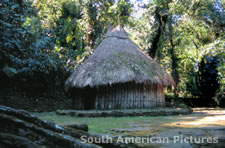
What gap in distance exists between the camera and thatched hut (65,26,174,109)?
7305mm

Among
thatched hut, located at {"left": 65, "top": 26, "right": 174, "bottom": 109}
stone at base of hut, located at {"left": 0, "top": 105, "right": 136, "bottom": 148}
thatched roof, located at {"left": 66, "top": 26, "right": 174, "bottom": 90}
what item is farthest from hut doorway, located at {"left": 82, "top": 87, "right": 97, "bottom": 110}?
stone at base of hut, located at {"left": 0, "top": 105, "right": 136, "bottom": 148}

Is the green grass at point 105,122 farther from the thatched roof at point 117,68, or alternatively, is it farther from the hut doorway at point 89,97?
the hut doorway at point 89,97

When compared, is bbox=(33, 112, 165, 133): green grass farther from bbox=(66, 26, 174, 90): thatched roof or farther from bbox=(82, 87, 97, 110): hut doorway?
bbox=(82, 87, 97, 110): hut doorway

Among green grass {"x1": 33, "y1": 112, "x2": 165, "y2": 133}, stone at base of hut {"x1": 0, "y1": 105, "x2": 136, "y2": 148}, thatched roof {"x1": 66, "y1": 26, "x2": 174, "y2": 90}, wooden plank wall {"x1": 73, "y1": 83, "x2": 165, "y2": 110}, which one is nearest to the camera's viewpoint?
stone at base of hut {"x1": 0, "y1": 105, "x2": 136, "y2": 148}

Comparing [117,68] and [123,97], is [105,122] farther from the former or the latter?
[117,68]

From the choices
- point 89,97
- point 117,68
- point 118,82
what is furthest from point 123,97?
point 89,97

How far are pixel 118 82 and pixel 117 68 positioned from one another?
2.13 feet

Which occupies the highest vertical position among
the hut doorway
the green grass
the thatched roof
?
the thatched roof

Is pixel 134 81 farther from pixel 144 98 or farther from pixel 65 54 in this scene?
pixel 65 54

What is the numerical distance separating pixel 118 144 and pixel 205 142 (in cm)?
71

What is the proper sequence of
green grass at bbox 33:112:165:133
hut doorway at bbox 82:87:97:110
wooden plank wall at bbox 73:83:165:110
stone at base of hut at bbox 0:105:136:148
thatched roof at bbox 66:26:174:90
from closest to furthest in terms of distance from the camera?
stone at base of hut at bbox 0:105:136:148 < green grass at bbox 33:112:165:133 < thatched roof at bbox 66:26:174:90 < wooden plank wall at bbox 73:83:165:110 < hut doorway at bbox 82:87:97:110

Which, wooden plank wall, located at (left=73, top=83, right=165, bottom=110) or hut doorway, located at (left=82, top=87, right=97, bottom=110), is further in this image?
hut doorway, located at (left=82, top=87, right=97, bottom=110)

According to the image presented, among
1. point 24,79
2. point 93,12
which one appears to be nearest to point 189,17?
point 93,12

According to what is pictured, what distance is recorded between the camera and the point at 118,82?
7.12 meters
